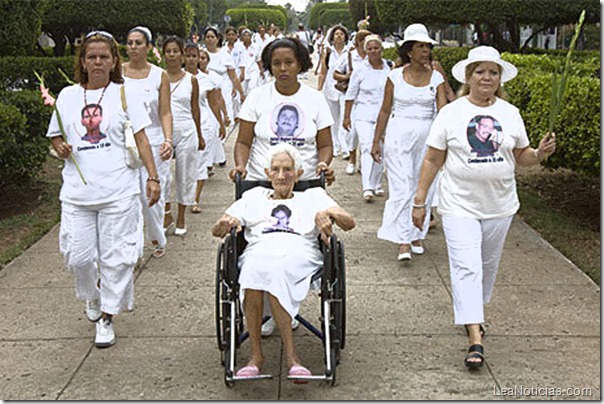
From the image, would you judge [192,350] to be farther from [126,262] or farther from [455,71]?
[455,71]

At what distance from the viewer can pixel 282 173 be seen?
14.6 ft

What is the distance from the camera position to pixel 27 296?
5828mm

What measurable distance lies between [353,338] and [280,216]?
3.35ft

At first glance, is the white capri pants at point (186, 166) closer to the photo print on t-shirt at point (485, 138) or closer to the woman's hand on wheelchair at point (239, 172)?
the woman's hand on wheelchair at point (239, 172)

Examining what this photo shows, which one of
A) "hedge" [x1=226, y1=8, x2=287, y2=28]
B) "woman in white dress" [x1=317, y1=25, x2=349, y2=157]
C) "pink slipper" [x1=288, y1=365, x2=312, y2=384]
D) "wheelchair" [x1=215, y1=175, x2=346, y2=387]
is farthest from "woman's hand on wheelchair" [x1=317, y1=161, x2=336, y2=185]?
"hedge" [x1=226, y1=8, x2=287, y2=28]

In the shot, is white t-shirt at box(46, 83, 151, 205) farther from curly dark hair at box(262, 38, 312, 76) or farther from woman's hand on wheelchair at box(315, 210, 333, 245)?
woman's hand on wheelchair at box(315, 210, 333, 245)

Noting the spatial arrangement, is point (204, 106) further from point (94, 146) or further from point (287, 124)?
point (94, 146)

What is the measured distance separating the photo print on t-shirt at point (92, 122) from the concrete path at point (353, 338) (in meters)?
1.25

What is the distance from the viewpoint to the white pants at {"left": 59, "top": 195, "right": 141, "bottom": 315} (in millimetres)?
4797

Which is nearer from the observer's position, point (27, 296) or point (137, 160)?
point (137, 160)

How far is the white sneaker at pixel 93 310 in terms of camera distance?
504 centimetres

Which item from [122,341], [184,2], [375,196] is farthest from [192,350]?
[184,2]

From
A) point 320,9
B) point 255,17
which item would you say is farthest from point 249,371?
point 320,9

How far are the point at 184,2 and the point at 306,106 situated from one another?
1466 cm
